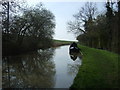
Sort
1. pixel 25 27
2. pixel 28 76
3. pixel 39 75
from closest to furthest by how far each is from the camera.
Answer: pixel 28 76, pixel 39 75, pixel 25 27

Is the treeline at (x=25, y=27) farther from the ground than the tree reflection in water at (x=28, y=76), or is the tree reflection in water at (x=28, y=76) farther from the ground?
the treeline at (x=25, y=27)

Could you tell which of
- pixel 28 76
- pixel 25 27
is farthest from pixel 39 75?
pixel 25 27

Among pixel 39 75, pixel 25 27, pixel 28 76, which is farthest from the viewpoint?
pixel 25 27

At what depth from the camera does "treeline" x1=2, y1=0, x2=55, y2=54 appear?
1226 cm

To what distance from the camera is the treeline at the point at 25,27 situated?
12.3 meters

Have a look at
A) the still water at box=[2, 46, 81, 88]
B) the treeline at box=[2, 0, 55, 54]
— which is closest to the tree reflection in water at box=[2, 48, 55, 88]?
the still water at box=[2, 46, 81, 88]

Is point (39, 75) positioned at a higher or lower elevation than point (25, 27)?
lower

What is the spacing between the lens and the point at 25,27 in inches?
668

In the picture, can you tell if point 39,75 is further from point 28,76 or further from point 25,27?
point 25,27

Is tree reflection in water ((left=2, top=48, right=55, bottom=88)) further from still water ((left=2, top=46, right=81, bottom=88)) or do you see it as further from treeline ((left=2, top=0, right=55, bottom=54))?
treeline ((left=2, top=0, right=55, bottom=54))

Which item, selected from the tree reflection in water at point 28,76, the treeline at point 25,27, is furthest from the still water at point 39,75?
the treeline at point 25,27

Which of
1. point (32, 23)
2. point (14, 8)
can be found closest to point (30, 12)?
point (32, 23)

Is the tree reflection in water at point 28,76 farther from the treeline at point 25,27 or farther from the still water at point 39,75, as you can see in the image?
the treeline at point 25,27

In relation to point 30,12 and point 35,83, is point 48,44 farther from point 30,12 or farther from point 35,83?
point 35,83
